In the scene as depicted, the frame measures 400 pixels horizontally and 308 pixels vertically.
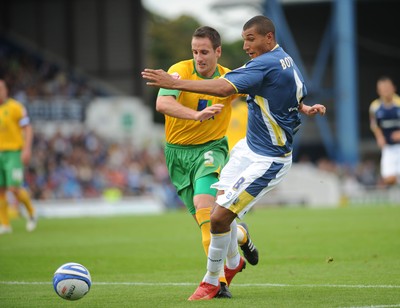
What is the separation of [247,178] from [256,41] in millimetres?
1256

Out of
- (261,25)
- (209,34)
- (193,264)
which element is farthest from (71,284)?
(193,264)

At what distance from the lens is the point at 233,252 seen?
27.5 ft

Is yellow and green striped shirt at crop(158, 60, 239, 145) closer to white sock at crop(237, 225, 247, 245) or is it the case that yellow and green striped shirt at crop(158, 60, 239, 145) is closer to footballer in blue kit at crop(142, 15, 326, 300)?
footballer in blue kit at crop(142, 15, 326, 300)

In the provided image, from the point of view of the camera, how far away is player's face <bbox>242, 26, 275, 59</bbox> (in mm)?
7637

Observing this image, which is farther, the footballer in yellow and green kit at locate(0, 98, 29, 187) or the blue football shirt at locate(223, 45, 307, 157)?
the footballer in yellow and green kit at locate(0, 98, 29, 187)

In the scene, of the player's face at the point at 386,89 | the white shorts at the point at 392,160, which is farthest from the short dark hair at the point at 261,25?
the white shorts at the point at 392,160

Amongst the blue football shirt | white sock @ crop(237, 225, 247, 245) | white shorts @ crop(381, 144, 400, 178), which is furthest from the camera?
white shorts @ crop(381, 144, 400, 178)

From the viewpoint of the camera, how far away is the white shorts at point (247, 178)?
7.54 metres

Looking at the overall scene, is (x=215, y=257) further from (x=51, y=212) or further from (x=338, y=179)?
(x=338, y=179)

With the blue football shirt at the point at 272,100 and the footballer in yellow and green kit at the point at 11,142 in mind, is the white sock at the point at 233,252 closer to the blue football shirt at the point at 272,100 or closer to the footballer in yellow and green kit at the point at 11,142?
the blue football shirt at the point at 272,100

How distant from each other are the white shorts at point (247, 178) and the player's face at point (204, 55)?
0.99 meters

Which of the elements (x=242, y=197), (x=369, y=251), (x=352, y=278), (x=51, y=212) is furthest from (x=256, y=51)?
(x=51, y=212)

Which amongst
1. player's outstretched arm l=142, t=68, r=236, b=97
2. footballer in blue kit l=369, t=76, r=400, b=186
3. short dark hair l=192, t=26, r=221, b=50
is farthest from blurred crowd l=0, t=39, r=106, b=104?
player's outstretched arm l=142, t=68, r=236, b=97

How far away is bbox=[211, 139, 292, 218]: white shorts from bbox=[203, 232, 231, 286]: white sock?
30cm
